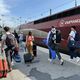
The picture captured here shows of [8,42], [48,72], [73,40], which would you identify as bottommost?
[48,72]

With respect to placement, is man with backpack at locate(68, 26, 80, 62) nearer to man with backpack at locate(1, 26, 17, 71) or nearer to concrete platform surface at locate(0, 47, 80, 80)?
concrete platform surface at locate(0, 47, 80, 80)

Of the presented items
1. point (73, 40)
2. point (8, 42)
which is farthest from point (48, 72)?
point (73, 40)

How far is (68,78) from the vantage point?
650 centimetres

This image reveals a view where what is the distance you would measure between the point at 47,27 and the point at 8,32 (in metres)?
9.49

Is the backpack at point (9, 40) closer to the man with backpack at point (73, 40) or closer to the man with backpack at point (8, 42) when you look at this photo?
the man with backpack at point (8, 42)

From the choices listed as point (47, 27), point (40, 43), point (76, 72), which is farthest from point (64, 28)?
point (76, 72)

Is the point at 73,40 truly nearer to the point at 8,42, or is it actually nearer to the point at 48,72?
the point at 48,72

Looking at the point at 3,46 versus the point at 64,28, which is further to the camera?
the point at 64,28

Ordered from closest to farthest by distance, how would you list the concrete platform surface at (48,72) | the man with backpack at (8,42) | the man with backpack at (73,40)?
the concrete platform surface at (48,72)
the man with backpack at (8,42)
the man with backpack at (73,40)

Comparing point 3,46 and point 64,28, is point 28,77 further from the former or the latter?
point 64,28

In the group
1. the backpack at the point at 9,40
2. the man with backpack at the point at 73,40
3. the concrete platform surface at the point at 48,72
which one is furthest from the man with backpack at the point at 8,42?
the man with backpack at the point at 73,40

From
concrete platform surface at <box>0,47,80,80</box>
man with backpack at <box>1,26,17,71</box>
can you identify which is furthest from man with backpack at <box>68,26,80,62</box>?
man with backpack at <box>1,26,17,71</box>

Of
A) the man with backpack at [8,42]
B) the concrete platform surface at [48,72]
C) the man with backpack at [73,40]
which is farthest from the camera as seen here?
the man with backpack at [73,40]

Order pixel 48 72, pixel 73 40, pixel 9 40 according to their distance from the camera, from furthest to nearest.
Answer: pixel 73 40 < pixel 9 40 < pixel 48 72
